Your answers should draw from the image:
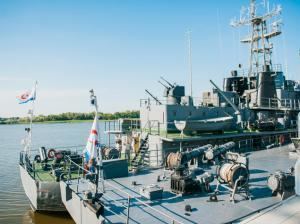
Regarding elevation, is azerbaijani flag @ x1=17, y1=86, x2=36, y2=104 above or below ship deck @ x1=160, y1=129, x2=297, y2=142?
above

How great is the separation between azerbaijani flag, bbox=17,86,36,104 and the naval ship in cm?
560

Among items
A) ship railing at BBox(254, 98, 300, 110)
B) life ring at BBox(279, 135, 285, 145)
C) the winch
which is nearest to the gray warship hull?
the winch

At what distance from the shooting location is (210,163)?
16.5 metres

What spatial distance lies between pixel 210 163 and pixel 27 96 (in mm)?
11320

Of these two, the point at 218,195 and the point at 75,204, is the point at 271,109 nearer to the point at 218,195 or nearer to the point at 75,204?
the point at 218,195

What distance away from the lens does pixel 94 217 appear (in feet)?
29.0

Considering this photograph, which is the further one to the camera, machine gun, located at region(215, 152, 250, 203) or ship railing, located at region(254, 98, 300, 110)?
ship railing, located at region(254, 98, 300, 110)

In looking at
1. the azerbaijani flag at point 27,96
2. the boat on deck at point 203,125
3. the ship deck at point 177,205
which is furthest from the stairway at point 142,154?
the azerbaijani flag at point 27,96

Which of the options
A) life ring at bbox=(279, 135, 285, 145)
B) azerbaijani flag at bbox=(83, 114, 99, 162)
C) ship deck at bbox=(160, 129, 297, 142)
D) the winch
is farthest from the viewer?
life ring at bbox=(279, 135, 285, 145)

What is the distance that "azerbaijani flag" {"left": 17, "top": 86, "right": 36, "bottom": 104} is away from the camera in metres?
Result: 17.8

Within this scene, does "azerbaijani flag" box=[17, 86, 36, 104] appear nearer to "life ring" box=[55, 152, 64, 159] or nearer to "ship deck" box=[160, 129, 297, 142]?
"life ring" box=[55, 152, 64, 159]

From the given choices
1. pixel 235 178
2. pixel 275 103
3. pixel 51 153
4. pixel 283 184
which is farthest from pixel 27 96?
pixel 275 103

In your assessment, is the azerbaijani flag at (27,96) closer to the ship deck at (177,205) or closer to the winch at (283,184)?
the ship deck at (177,205)

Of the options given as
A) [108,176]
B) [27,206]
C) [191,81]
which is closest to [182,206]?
[108,176]
